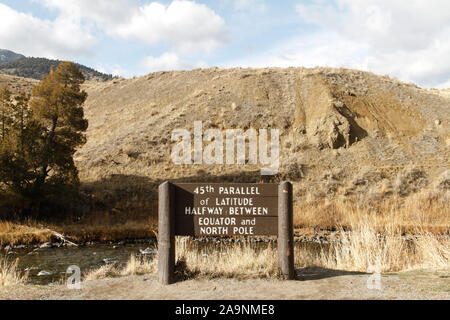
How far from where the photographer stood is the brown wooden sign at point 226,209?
851 centimetres

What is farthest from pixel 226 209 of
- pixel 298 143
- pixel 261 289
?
pixel 298 143

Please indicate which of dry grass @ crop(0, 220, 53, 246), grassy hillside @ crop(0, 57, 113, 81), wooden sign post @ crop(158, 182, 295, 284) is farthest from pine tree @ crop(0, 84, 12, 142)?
grassy hillside @ crop(0, 57, 113, 81)

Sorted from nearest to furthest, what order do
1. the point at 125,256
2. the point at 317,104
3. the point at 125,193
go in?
the point at 125,256
the point at 125,193
the point at 317,104

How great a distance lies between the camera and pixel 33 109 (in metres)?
24.9

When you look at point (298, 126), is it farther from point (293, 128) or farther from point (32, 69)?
point (32, 69)

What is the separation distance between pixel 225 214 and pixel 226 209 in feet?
0.34

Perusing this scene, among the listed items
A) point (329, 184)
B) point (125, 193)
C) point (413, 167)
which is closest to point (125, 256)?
point (125, 193)

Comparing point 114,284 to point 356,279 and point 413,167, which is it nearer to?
point 356,279

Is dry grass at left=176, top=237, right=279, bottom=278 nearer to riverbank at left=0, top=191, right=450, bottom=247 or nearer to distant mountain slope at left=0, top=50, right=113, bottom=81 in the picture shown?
riverbank at left=0, top=191, right=450, bottom=247

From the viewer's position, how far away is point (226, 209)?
8555mm

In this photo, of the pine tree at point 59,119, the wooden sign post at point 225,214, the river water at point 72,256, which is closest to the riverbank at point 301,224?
the river water at point 72,256

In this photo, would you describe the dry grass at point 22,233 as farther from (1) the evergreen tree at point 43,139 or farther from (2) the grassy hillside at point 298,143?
(1) the evergreen tree at point 43,139

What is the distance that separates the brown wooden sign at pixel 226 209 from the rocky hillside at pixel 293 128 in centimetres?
1918
